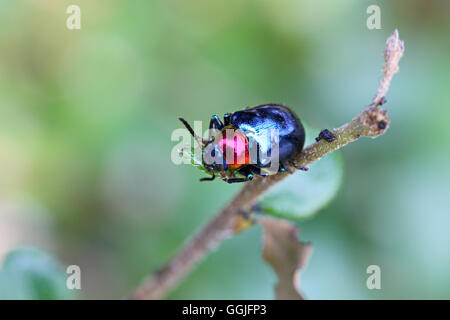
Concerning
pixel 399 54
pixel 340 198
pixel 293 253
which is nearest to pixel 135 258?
pixel 340 198

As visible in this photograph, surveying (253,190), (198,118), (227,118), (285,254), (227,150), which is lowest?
(285,254)

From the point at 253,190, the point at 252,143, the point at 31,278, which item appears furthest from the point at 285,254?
the point at 31,278

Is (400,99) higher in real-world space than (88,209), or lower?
higher

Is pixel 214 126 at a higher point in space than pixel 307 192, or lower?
higher

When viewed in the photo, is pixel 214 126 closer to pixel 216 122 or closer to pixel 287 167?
pixel 216 122

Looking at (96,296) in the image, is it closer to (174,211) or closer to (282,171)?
(174,211)

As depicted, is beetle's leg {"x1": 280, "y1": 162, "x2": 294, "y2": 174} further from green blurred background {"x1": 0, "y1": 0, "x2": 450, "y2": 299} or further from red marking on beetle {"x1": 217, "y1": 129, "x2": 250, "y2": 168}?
green blurred background {"x1": 0, "y1": 0, "x2": 450, "y2": 299}

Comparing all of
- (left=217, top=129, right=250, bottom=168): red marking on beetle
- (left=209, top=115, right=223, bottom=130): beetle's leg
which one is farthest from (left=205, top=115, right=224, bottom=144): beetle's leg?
(left=217, top=129, right=250, bottom=168): red marking on beetle
